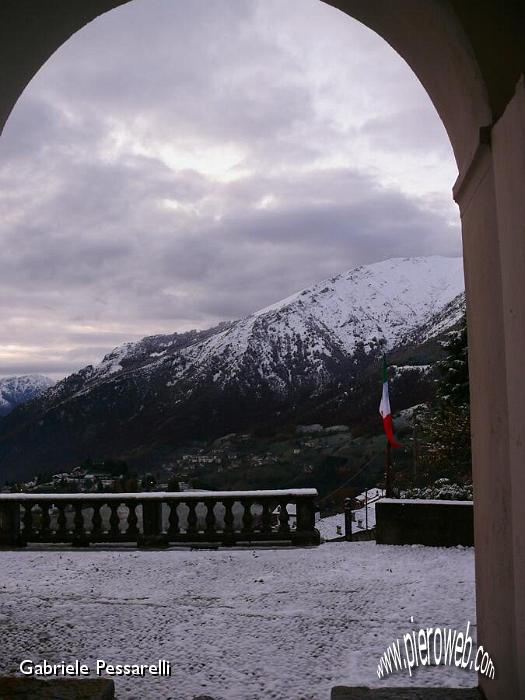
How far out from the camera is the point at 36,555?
809 centimetres

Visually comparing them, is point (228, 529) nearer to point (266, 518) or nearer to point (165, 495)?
point (266, 518)

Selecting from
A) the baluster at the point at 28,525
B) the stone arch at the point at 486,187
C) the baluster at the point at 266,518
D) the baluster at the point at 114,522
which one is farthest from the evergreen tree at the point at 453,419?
the stone arch at the point at 486,187

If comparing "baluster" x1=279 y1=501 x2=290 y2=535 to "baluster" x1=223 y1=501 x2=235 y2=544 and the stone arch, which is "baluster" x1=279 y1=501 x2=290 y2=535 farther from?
the stone arch

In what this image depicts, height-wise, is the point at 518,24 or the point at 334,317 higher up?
the point at 334,317

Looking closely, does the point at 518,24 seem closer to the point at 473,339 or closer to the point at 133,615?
the point at 473,339

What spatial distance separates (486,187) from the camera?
3.01 m

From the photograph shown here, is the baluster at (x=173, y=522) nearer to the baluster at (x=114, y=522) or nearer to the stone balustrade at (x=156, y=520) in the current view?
the stone balustrade at (x=156, y=520)

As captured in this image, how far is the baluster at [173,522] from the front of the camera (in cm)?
872

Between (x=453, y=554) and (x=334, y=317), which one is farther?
(x=334, y=317)

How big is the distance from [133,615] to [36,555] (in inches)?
144

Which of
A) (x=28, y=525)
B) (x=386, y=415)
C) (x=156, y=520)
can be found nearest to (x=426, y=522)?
(x=386, y=415)

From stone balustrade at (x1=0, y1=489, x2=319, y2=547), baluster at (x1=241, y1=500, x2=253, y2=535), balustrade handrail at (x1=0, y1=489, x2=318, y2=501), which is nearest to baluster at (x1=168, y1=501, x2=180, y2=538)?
stone balustrade at (x1=0, y1=489, x2=319, y2=547)

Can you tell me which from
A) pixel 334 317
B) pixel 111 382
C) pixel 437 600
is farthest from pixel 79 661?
pixel 334 317

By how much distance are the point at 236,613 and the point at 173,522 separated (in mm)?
3772
